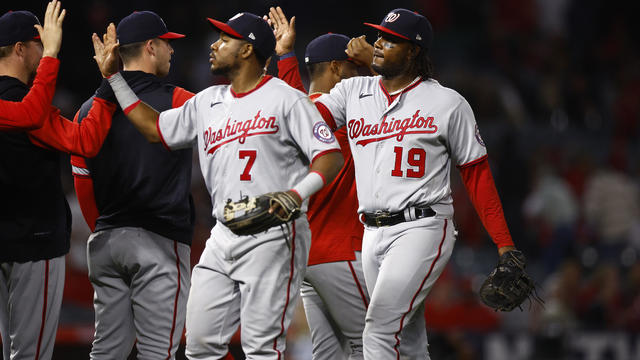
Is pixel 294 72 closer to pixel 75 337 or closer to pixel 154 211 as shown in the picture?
pixel 154 211

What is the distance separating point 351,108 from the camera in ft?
16.9

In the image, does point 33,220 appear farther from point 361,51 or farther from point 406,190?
point 361,51

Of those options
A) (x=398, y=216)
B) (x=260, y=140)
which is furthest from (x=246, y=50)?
(x=398, y=216)

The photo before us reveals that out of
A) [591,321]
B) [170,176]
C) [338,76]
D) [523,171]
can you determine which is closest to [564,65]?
[523,171]

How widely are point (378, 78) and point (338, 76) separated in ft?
2.13

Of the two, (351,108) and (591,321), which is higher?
(351,108)

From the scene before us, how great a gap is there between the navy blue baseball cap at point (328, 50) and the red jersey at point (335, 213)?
29cm

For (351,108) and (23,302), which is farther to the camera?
(351,108)

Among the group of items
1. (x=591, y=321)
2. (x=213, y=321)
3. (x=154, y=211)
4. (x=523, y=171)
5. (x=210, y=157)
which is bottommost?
(x=591, y=321)

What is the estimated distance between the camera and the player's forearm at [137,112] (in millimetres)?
4758

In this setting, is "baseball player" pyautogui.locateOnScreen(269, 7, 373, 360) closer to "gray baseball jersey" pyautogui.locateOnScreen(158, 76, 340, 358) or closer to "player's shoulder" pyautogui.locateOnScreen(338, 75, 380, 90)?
"player's shoulder" pyautogui.locateOnScreen(338, 75, 380, 90)

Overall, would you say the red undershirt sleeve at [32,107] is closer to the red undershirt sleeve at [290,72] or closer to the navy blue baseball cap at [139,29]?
the navy blue baseball cap at [139,29]

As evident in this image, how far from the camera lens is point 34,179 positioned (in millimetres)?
4805

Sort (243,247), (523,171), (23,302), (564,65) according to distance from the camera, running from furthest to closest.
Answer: (564,65), (523,171), (23,302), (243,247)
